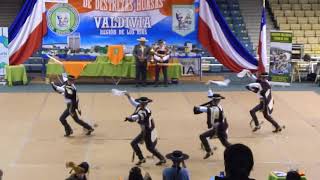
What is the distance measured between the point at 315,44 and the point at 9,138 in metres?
16.2

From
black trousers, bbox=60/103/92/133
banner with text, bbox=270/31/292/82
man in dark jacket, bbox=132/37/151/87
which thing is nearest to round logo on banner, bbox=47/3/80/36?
man in dark jacket, bbox=132/37/151/87

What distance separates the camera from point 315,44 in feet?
87.8

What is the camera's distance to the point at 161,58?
71.3 ft

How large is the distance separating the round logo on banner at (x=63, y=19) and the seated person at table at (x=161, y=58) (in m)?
3.47

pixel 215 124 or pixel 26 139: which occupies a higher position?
pixel 215 124

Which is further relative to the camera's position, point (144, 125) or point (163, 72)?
point (163, 72)

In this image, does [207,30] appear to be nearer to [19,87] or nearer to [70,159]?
[19,87]

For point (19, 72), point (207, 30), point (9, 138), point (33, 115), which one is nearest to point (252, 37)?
point (207, 30)

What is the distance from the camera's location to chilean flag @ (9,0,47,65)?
73.8 feet

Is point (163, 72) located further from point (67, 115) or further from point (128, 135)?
point (67, 115)

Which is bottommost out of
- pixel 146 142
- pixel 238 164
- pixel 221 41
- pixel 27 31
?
pixel 146 142

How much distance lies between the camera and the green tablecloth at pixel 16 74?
21.7 meters

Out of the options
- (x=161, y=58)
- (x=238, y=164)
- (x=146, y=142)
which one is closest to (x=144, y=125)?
(x=146, y=142)

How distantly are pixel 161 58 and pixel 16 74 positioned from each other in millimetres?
5230
